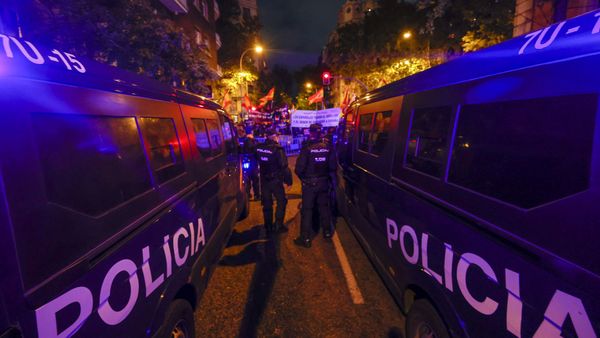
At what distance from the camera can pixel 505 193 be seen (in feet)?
4.99

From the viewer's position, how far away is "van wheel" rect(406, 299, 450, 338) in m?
1.93

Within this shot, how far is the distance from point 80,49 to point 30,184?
5177 mm

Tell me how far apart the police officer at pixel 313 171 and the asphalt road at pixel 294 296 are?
A: 0.44 metres

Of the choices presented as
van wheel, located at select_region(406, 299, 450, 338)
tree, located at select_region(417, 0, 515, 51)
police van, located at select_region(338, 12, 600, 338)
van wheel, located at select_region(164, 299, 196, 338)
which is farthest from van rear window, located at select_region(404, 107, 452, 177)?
tree, located at select_region(417, 0, 515, 51)

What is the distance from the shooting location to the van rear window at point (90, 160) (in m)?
1.30

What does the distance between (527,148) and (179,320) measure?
97.9 inches

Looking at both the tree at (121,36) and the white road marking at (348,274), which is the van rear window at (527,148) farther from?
the tree at (121,36)

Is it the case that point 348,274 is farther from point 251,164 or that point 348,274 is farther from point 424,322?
point 251,164

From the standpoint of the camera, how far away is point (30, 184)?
3.72 ft

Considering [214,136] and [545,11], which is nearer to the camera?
[214,136]

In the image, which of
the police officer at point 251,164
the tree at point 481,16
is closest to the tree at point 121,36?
the police officer at point 251,164

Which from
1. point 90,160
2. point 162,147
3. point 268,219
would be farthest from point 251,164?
point 90,160

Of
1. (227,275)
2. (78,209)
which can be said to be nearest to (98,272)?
(78,209)

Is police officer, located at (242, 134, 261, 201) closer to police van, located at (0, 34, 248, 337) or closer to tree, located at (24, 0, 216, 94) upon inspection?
tree, located at (24, 0, 216, 94)
